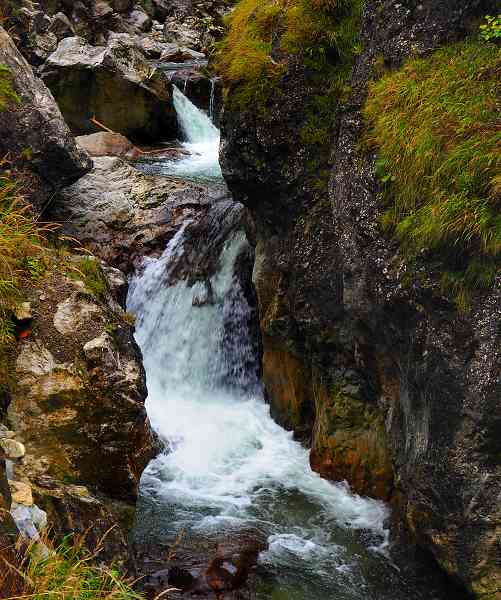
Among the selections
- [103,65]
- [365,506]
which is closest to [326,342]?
[365,506]

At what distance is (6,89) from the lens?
7668 mm

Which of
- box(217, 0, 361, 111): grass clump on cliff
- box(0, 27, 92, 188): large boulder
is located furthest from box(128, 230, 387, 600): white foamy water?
box(217, 0, 361, 111): grass clump on cliff

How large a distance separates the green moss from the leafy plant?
5.27m

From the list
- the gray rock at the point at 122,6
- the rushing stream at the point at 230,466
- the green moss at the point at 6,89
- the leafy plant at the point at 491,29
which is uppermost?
the gray rock at the point at 122,6

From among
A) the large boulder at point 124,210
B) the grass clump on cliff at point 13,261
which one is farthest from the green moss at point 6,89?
the large boulder at point 124,210

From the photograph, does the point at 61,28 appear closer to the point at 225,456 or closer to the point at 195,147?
the point at 195,147

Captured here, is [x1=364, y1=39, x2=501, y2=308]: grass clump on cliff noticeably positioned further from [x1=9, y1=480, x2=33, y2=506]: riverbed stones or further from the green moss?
the green moss

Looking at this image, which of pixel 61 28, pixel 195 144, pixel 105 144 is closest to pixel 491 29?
pixel 105 144

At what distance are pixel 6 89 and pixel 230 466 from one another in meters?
5.29

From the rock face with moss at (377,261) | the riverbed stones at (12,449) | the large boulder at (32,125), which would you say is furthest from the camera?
the large boulder at (32,125)

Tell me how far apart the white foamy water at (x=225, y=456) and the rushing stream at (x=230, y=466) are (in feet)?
0.04

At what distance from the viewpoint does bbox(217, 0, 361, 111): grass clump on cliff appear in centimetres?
663

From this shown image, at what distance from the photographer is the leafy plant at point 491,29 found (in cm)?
469

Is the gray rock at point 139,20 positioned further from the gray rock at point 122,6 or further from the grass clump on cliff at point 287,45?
the grass clump on cliff at point 287,45
